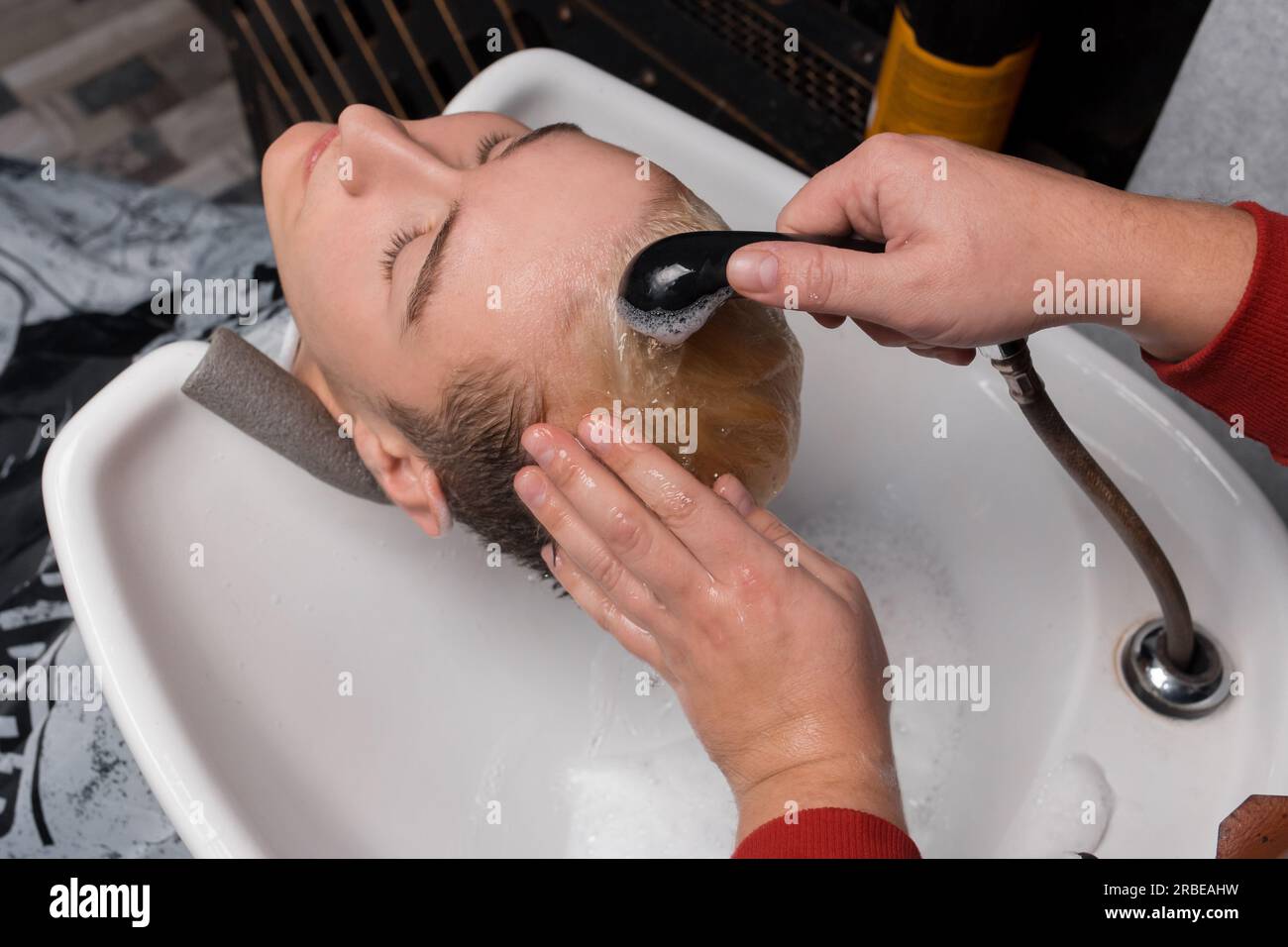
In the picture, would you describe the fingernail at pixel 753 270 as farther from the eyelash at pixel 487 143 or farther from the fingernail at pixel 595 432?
the eyelash at pixel 487 143

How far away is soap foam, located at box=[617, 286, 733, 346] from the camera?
3.05 feet

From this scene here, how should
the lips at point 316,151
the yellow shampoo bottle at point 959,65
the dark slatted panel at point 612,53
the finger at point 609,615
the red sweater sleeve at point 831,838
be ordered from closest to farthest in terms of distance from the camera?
the red sweater sleeve at point 831,838
the finger at point 609,615
the lips at point 316,151
the yellow shampoo bottle at point 959,65
the dark slatted panel at point 612,53

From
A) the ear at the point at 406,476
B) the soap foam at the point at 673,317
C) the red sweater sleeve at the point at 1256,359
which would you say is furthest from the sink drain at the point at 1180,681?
the ear at the point at 406,476

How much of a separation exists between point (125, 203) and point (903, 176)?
1354 mm

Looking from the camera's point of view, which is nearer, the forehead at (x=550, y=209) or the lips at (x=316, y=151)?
the forehead at (x=550, y=209)

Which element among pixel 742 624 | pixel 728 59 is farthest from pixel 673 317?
pixel 728 59

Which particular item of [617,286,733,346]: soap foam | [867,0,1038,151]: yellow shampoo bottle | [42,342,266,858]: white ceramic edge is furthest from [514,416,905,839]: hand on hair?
[867,0,1038,151]: yellow shampoo bottle

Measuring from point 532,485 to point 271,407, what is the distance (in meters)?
0.40

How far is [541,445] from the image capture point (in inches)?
38.2

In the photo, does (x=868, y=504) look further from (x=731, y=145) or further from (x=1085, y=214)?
(x=1085, y=214)

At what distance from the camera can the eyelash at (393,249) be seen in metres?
1.05

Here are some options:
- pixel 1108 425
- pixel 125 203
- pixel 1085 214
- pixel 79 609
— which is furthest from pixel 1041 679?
pixel 125 203

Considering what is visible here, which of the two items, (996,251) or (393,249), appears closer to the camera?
(996,251)

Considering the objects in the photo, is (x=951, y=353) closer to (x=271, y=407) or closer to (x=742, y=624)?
(x=742, y=624)
